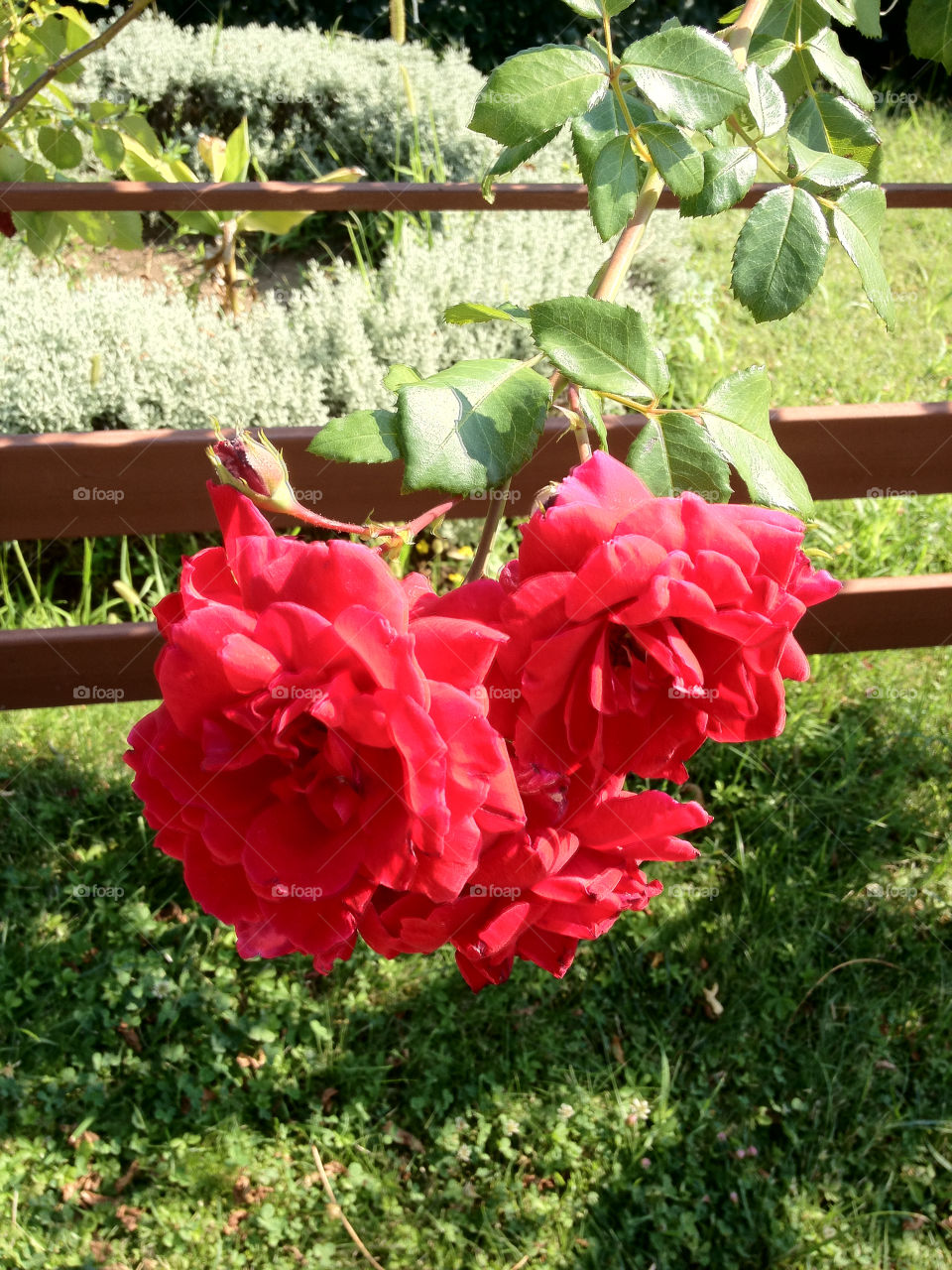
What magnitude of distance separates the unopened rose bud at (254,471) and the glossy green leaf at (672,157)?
0.29 meters

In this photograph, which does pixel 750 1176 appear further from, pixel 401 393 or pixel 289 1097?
pixel 401 393

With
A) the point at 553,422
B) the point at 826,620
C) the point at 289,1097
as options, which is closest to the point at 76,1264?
the point at 289,1097

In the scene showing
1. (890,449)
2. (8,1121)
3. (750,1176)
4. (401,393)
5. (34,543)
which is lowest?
(750,1176)

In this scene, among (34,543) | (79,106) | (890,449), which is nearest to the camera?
(890,449)

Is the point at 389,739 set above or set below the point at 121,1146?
above

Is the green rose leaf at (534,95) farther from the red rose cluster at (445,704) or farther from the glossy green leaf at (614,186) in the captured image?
the red rose cluster at (445,704)

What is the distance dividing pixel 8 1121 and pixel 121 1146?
0.17 metres

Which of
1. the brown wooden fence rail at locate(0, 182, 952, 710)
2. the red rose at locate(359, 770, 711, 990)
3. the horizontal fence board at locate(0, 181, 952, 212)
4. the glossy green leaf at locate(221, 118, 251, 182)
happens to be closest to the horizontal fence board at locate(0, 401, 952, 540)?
the brown wooden fence rail at locate(0, 182, 952, 710)

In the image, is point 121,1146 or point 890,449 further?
point 890,449

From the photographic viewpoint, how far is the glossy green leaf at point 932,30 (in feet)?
3.02

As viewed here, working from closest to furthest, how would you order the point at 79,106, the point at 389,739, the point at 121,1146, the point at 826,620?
the point at 389,739 < the point at 121,1146 < the point at 826,620 < the point at 79,106

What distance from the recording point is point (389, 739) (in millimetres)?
415

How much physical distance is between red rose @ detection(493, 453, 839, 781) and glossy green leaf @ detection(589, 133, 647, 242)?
0.66 feet

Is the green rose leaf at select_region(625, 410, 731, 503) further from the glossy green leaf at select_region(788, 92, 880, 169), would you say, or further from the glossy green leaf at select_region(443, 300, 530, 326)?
the glossy green leaf at select_region(788, 92, 880, 169)
